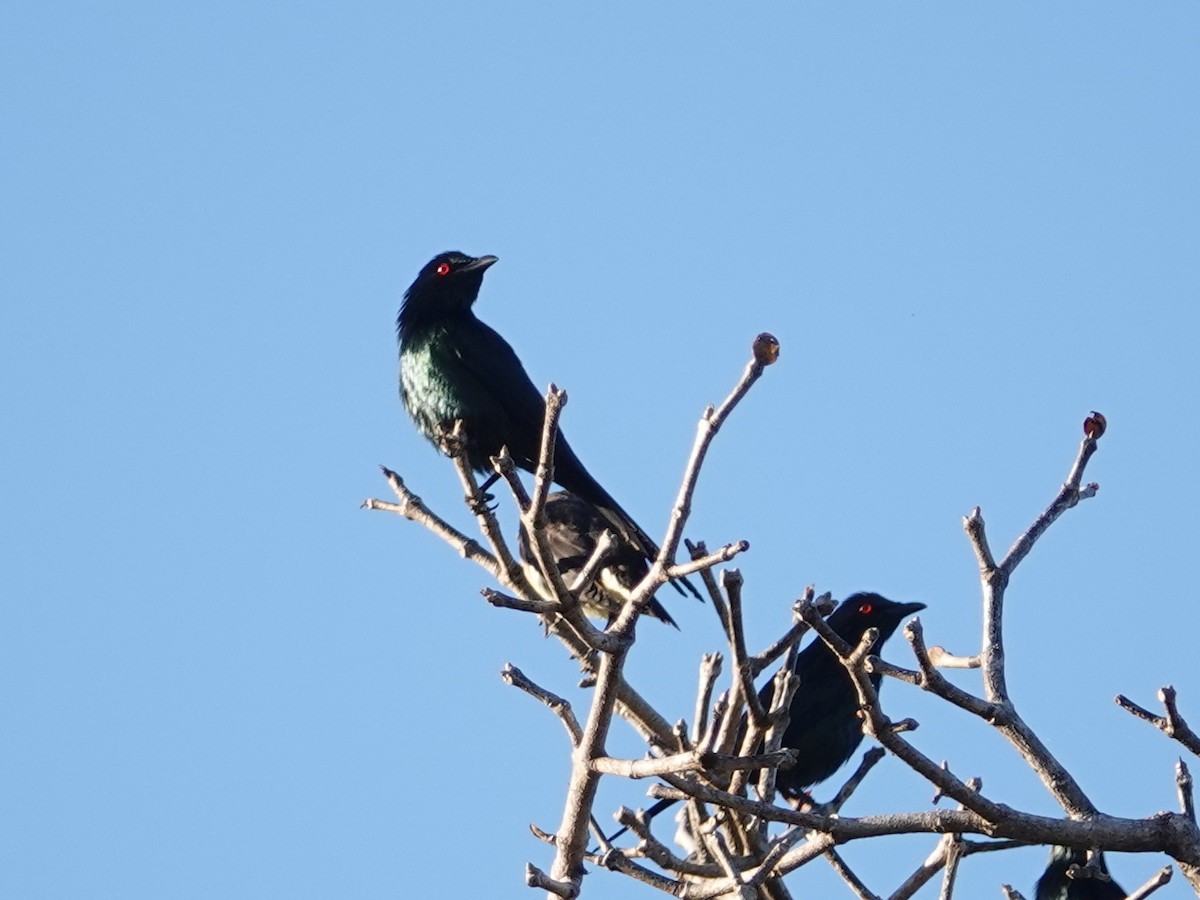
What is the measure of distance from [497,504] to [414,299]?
1699 millimetres

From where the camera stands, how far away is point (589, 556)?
9.18m

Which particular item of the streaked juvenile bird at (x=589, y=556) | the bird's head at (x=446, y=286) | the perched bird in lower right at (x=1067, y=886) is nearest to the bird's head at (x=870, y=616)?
the streaked juvenile bird at (x=589, y=556)

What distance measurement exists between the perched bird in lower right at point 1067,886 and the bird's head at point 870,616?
1.46m

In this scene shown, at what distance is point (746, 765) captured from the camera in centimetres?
440

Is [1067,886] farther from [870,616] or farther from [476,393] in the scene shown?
[476,393]

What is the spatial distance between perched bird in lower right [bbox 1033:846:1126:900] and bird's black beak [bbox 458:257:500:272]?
14.3 ft

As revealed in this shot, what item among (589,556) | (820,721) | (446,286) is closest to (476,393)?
(446,286)

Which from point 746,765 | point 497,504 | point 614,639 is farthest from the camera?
point 497,504

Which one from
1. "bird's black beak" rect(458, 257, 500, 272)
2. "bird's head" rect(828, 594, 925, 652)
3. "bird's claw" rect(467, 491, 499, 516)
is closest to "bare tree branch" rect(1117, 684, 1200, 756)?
"bird's claw" rect(467, 491, 499, 516)

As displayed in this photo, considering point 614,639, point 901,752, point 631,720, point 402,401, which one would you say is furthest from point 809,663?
point 901,752

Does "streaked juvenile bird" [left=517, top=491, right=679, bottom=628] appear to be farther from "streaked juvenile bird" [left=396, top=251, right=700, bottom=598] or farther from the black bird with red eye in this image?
the black bird with red eye

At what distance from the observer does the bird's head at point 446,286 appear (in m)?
9.03

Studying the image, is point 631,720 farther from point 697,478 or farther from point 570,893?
point 697,478

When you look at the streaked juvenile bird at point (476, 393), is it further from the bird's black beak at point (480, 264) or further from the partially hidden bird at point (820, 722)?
the partially hidden bird at point (820, 722)
